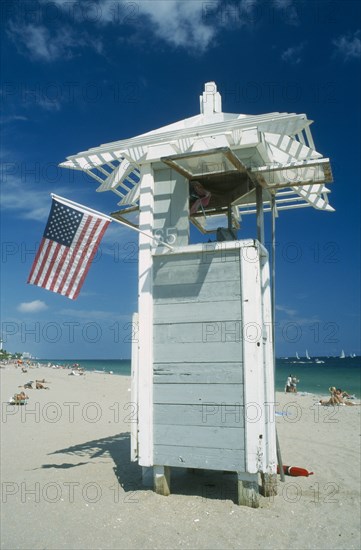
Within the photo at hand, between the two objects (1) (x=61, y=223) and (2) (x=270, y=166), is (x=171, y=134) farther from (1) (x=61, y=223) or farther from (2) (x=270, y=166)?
(1) (x=61, y=223)

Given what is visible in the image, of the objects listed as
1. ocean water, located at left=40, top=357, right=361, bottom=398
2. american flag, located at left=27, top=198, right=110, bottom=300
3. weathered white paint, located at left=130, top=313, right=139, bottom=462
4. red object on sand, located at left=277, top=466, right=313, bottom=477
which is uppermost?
american flag, located at left=27, top=198, right=110, bottom=300

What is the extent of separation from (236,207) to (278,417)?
403 inches

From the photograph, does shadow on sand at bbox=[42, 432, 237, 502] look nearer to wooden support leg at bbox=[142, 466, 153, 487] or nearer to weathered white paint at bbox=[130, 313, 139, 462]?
wooden support leg at bbox=[142, 466, 153, 487]

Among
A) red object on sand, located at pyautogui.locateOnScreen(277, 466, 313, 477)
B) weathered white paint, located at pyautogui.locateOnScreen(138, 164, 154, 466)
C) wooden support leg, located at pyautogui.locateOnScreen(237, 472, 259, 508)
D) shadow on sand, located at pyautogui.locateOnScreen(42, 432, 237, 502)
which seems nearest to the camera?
wooden support leg, located at pyautogui.locateOnScreen(237, 472, 259, 508)

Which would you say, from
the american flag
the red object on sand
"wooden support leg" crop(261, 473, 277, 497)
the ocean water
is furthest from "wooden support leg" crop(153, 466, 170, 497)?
the ocean water

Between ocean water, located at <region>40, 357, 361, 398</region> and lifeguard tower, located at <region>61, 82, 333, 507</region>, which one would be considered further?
ocean water, located at <region>40, 357, 361, 398</region>

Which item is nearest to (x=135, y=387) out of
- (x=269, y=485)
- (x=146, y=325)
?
(x=146, y=325)

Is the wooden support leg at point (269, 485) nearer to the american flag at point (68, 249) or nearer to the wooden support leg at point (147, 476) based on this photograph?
the wooden support leg at point (147, 476)

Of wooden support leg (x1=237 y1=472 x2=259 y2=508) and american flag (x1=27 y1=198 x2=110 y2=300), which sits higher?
american flag (x1=27 y1=198 x2=110 y2=300)

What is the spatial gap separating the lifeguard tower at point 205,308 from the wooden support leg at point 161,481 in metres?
0.01

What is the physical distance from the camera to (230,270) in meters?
6.76

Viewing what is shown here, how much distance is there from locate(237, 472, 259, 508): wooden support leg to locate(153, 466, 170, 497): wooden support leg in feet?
3.74

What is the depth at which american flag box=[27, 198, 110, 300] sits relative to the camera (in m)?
6.86

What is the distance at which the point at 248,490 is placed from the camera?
630 centimetres
